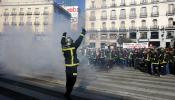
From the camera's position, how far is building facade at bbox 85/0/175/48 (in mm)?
62438

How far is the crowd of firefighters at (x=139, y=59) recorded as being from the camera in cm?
1708

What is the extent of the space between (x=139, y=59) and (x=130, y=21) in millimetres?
45599

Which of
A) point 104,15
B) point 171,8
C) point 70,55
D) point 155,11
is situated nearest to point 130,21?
point 155,11

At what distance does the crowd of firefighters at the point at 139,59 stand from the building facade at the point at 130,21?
35396 mm

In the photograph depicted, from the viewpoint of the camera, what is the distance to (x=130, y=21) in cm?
6681

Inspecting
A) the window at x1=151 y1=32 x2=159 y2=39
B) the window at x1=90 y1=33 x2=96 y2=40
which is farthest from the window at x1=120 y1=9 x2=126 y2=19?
the window at x1=90 y1=33 x2=96 y2=40

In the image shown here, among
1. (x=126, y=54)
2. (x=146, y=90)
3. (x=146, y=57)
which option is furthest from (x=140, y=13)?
(x=146, y=90)

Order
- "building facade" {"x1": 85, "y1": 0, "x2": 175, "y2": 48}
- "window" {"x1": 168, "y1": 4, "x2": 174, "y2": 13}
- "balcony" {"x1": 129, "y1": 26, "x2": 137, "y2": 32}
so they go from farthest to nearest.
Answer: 1. "balcony" {"x1": 129, "y1": 26, "x2": 137, "y2": 32}
2. "building facade" {"x1": 85, "y1": 0, "x2": 175, "y2": 48}
3. "window" {"x1": 168, "y1": 4, "x2": 174, "y2": 13}

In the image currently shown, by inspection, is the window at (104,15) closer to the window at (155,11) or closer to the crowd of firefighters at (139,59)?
the window at (155,11)

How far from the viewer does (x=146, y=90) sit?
10.4m

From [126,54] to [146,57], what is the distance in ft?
14.8

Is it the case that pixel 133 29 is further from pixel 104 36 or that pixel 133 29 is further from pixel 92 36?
pixel 92 36

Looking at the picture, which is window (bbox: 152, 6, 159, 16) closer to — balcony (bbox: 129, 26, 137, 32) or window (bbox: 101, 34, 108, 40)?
balcony (bbox: 129, 26, 137, 32)

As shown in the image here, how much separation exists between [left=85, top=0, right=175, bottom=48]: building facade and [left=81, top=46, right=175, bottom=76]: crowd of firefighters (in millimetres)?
35396
